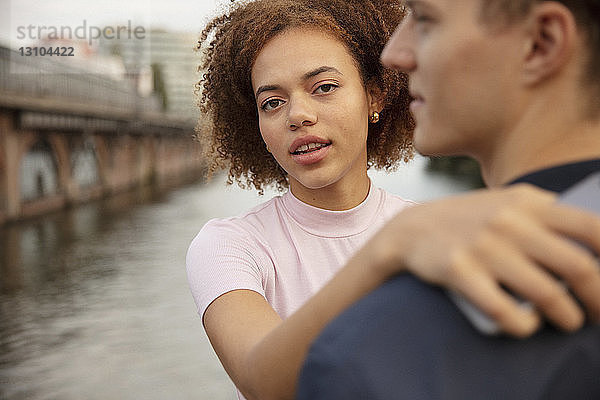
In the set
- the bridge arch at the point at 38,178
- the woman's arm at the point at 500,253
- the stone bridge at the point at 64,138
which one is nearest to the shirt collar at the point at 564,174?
the woman's arm at the point at 500,253

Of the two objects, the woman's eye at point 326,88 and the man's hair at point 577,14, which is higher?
the man's hair at point 577,14

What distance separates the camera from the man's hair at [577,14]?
3.67 ft

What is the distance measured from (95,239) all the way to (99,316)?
8470 millimetres

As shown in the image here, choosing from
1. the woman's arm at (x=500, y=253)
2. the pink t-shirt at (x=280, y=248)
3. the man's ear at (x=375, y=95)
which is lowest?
the pink t-shirt at (x=280, y=248)

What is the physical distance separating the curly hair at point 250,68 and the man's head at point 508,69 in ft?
4.82

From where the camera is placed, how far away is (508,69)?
1.14m

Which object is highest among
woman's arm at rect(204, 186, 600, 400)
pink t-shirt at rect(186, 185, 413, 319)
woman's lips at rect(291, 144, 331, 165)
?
woman's arm at rect(204, 186, 600, 400)

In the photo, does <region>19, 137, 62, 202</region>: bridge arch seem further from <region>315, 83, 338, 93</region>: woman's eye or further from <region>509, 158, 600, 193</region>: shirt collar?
<region>509, 158, 600, 193</region>: shirt collar

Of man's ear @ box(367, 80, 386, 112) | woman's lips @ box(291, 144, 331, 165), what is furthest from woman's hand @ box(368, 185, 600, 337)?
man's ear @ box(367, 80, 386, 112)

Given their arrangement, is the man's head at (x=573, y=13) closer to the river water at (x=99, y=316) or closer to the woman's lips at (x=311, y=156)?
the woman's lips at (x=311, y=156)

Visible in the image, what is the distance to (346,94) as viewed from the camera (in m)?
2.60

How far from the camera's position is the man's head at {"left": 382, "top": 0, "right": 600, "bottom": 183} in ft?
3.68

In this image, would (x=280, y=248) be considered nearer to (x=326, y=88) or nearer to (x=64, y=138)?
(x=326, y=88)

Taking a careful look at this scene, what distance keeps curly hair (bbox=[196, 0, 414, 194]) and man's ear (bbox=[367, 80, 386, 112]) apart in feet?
0.04
